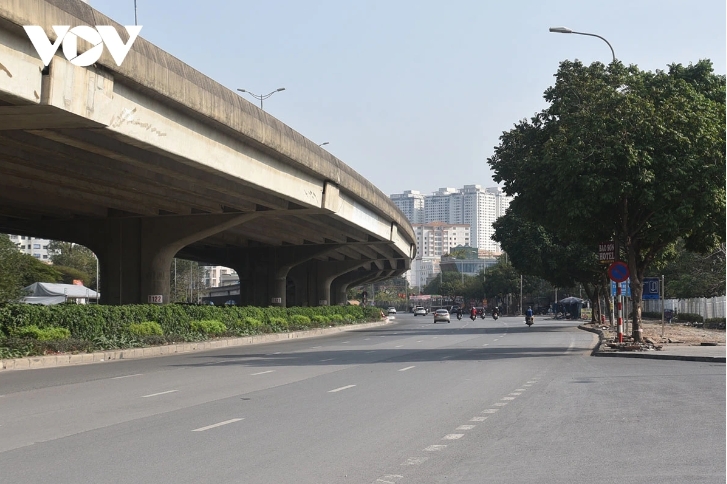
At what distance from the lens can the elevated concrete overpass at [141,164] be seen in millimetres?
19328

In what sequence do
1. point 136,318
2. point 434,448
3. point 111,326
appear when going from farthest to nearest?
point 136,318
point 111,326
point 434,448

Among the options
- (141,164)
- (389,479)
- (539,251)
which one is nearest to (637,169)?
(141,164)

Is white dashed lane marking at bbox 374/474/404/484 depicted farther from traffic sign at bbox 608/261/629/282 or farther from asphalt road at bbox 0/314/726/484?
traffic sign at bbox 608/261/629/282

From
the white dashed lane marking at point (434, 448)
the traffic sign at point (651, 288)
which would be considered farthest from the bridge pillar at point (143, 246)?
the white dashed lane marking at point (434, 448)

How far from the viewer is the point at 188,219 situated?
41438 millimetres

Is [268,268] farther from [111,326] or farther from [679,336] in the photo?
[111,326]

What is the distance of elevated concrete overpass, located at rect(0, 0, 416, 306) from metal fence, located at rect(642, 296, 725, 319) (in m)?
20.0

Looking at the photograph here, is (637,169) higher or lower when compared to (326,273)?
higher

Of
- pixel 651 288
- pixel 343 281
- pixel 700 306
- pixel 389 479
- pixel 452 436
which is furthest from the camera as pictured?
pixel 343 281

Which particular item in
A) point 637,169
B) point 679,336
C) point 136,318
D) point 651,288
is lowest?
point 679,336

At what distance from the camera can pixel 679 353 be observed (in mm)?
25094

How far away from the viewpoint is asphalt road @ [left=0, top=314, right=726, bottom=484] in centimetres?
844

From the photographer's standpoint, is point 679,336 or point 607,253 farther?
point 679,336

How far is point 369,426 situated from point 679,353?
A: 52.4 feet
